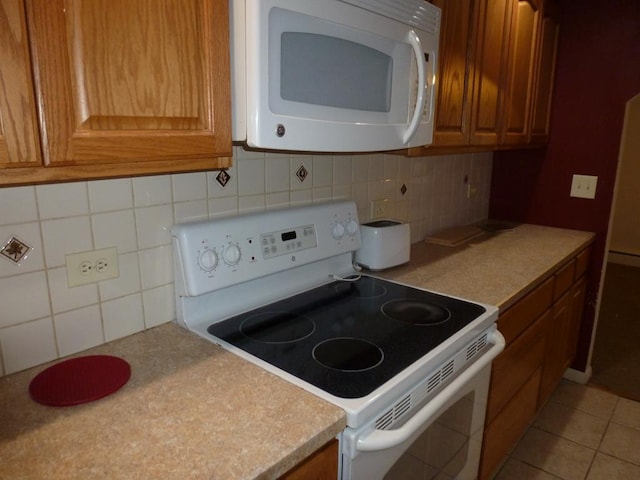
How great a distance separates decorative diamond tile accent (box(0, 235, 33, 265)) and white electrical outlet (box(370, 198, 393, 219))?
119 centimetres

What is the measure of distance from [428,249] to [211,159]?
4.27 feet

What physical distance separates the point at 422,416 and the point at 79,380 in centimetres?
72

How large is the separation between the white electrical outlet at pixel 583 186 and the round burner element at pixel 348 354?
1.84 metres

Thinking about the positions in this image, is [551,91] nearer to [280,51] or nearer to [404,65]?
[404,65]

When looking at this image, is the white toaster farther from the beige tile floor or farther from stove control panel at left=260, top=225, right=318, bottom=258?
the beige tile floor

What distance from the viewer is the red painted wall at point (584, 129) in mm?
2188

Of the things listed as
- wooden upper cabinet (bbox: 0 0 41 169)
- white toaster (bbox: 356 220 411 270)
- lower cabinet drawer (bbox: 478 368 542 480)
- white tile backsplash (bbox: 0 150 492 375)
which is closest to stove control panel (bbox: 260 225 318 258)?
white tile backsplash (bbox: 0 150 492 375)

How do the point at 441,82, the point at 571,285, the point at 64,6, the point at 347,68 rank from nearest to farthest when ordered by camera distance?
1. the point at 64,6
2. the point at 347,68
3. the point at 441,82
4. the point at 571,285

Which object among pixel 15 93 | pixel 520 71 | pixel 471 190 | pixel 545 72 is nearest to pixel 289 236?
pixel 15 93

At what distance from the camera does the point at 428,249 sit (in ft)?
6.51

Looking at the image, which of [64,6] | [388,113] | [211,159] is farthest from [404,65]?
[64,6]

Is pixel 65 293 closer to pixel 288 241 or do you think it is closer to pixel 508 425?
pixel 288 241

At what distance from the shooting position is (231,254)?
1202 millimetres

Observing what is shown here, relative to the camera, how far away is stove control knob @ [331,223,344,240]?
1.50m
